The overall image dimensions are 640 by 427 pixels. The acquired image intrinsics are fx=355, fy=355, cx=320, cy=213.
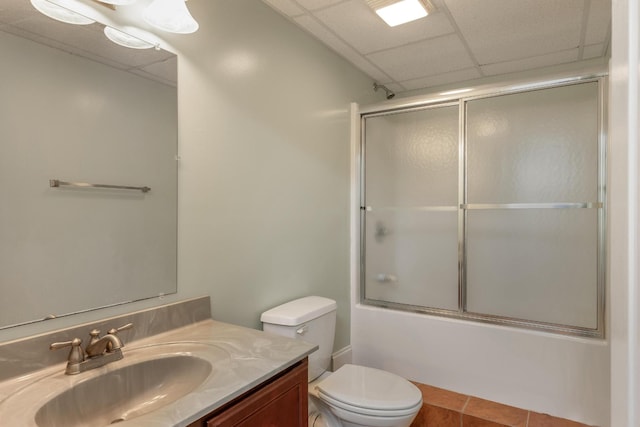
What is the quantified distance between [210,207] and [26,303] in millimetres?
706

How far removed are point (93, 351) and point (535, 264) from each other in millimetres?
2445

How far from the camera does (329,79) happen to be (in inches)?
93.4

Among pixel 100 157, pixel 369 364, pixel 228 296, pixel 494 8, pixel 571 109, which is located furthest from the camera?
pixel 369 364

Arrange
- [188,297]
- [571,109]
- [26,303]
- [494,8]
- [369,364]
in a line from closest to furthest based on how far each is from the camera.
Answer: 1. [26,303]
2. [188,297]
3. [494,8]
4. [571,109]
5. [369,364]

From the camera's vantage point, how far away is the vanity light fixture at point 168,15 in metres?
1.26

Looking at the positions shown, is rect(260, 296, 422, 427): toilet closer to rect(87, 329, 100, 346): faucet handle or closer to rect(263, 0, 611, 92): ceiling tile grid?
rect(87, 329, 100, 346): faucet handle

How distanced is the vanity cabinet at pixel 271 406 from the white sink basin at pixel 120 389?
97 mm

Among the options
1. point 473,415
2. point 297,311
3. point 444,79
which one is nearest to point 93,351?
point 297,311

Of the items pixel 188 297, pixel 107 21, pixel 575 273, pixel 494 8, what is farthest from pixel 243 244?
pixel 575 273

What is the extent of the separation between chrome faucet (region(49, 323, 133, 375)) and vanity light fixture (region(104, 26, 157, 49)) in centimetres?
97

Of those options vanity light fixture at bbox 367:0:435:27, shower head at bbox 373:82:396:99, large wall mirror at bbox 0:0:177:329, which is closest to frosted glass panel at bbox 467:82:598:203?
vanity light fixture at bbox 367:0:435:27

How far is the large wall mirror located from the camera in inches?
39.7

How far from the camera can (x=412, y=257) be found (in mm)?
2654

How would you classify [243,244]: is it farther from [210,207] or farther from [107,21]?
[107,21]
